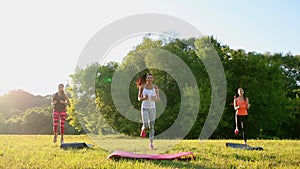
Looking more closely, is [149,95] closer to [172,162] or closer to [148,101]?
[148,101]

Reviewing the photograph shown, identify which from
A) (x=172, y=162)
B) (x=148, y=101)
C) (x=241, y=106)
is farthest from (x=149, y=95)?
(x=241, y=106)

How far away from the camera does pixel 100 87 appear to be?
3975cm

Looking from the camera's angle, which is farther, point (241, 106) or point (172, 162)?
point (241, 106)

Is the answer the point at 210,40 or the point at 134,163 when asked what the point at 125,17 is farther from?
the point at 210,40

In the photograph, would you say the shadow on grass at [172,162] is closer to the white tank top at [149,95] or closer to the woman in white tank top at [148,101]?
the woman in white tank top at [148,101]

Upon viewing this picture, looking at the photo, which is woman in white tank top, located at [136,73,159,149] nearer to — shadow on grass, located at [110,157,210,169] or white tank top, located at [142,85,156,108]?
white tank top, located at [142,85,156,108]

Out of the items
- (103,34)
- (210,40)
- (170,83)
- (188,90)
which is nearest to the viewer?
(103,34)

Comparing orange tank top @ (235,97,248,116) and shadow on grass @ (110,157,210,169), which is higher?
orange tank top @ (235,97,248,116)

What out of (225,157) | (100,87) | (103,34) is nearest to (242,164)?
(225,157)

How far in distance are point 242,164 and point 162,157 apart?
185 cm

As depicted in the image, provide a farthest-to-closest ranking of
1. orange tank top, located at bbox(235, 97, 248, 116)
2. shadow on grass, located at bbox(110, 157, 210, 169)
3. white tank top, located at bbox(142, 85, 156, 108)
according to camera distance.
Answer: orange tank top, located at bbox(235, 97, 248, 116)
white tank top, located at bbox(142, 85, 156, 108)
shadow on grass, located at bbox(110, 157, 210, 169)

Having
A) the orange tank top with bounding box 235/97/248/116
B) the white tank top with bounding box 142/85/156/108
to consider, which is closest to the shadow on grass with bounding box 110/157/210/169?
the white tank top with bounding box 142/85/156/108

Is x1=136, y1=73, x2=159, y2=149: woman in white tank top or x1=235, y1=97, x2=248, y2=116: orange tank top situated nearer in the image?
x1=136, y1=73, x2=159, y2=149: woman in white tank top

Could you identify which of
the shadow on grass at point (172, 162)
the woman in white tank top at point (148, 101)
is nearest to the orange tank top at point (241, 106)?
the woman in white tank top at point (148, 101)
